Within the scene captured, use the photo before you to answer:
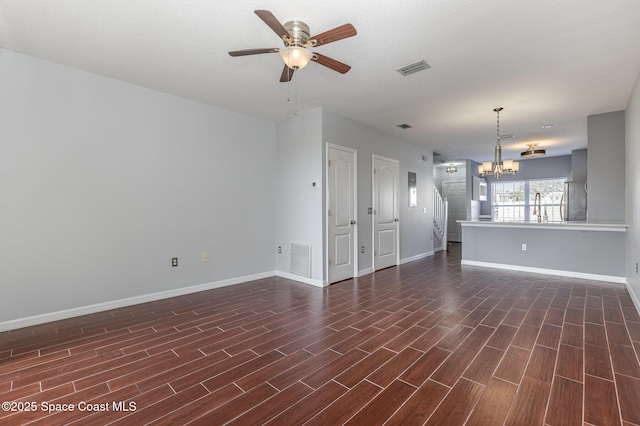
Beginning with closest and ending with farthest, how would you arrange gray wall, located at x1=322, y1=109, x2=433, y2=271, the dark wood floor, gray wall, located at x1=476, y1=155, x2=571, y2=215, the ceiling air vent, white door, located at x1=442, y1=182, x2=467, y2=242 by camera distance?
the dark wood floor, the ceiling air vent, gray wall, located at x1=322, y1=109, x2=433, y2=271, gray wall, located at x1=476, y1=155, x2=571, y2=215, white door, located at x1=442, y1=182, x2=467, y2=242

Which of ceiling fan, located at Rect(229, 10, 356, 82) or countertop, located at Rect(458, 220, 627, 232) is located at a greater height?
ceiling fan, located at Rect(229, 10, 356, 82)

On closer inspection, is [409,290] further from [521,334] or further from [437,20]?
[437,20]

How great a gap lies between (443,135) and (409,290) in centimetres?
368

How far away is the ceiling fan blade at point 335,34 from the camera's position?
209cm

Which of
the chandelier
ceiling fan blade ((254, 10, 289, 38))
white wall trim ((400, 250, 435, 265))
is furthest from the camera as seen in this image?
white wall trim ((400, 250, 435, 265))

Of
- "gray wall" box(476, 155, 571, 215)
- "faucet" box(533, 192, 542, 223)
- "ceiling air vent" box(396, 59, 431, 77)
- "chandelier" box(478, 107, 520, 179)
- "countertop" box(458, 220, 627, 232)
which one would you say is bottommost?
"countertop" box(458, 220, 627, 232)

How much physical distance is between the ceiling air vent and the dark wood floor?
2.76m

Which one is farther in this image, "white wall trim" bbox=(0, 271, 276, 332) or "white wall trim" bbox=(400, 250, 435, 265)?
"white wall trim" bbox=(400, 250, 435, 265)

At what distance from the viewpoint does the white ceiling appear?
2.34m

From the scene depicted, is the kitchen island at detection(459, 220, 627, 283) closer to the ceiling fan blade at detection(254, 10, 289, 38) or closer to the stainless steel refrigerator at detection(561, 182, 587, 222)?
the stainless steel refrigerator at detection(561, 182, 587, 222)

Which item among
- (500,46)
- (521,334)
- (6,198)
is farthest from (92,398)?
(500,46)

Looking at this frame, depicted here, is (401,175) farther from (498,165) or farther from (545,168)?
(545,168)

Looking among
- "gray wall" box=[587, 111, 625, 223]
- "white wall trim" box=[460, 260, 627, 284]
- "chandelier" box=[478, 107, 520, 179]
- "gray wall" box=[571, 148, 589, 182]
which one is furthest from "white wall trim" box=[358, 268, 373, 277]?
"gray wall" box=[571, 148, 589, 182]

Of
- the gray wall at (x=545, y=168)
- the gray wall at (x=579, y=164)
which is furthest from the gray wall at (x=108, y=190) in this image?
the gray wall at (x=545, y=168)
